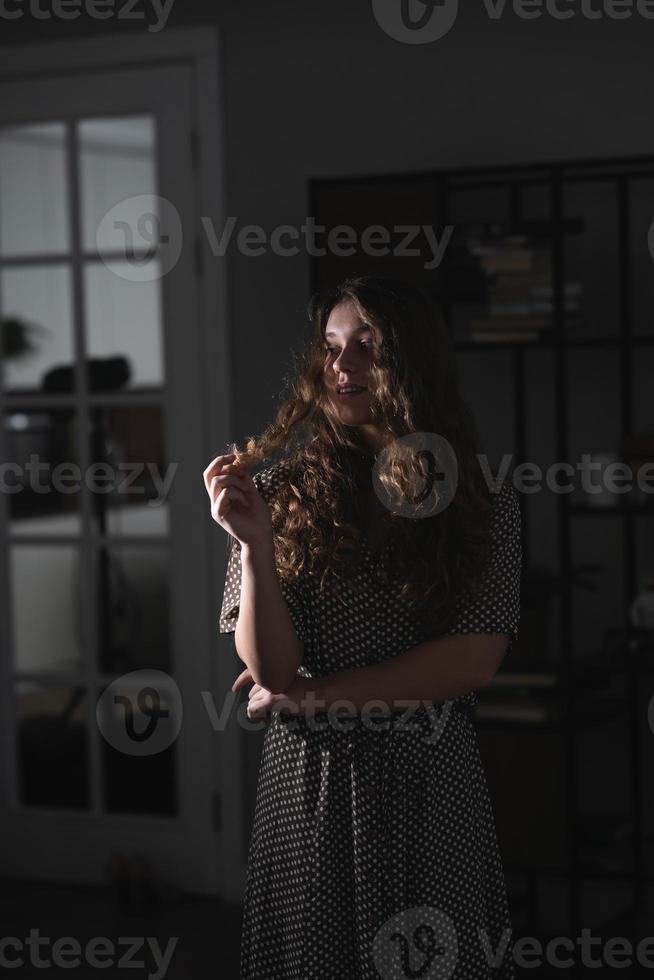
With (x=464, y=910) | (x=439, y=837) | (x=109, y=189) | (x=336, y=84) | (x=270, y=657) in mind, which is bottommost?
(x=464, y=910)

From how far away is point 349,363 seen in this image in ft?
6.06

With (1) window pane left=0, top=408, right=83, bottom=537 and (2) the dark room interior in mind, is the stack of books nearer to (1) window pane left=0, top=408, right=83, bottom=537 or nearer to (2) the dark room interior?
(2) the dark room interior

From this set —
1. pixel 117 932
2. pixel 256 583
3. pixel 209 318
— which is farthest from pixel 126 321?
pixel 256 583

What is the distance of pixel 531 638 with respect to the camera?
3.15m

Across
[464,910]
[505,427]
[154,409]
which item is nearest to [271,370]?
[154,409]

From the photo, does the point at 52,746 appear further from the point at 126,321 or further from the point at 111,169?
the point at 111,169

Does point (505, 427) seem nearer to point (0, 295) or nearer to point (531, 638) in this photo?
point (531, 638)

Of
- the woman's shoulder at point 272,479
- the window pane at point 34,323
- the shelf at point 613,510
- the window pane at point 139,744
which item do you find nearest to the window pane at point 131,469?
the window pane at point 34,323

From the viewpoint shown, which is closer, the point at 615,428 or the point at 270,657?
the point at 270,657

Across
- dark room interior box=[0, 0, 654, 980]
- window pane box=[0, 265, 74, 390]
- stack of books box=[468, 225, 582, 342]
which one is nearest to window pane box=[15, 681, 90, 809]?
dark room interior box=[0, 0, 654, 980]

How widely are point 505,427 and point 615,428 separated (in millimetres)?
296

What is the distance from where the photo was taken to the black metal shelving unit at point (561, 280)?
9.90 ft

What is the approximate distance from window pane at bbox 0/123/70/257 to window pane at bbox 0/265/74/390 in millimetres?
82

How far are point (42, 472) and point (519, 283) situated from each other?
1629mm
